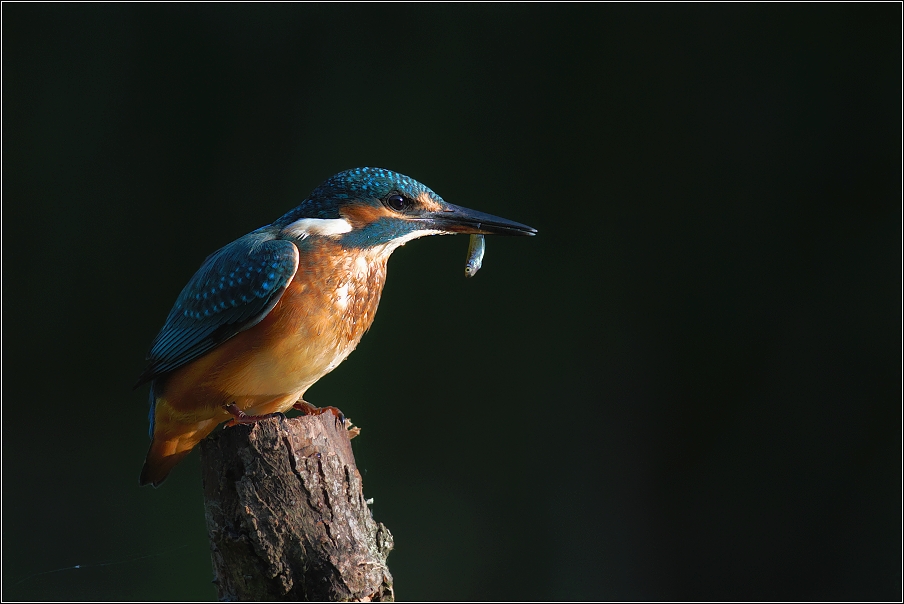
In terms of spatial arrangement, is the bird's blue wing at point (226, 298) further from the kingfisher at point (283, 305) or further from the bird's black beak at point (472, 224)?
the bird's black beak at point (472, 224)

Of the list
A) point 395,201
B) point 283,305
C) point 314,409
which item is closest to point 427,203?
point 395,201

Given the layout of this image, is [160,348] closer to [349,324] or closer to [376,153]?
[349,324]

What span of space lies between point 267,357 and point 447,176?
210 cm

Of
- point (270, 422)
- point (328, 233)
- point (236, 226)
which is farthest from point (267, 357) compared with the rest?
point (236, 226)

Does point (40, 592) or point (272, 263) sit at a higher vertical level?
point (272, 263)

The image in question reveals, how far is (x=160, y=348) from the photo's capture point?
187 centimetres

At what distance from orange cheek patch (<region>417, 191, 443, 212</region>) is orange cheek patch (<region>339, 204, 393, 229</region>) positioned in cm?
8

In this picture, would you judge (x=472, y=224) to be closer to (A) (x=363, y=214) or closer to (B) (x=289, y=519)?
(A) (x=363, y=214)

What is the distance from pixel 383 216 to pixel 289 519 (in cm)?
71

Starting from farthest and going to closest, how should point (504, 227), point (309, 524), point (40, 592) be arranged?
point (40, 592), point (504, 227), point (309, 524)

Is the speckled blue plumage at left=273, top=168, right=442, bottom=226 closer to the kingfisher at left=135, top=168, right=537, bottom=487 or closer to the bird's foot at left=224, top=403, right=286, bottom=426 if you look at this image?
the kingfisher at left=135, top=168, right=537, bottom=487

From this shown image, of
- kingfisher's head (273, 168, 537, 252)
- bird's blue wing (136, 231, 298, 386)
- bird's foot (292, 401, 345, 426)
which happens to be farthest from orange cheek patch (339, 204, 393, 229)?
bird's foot (292, 401, 345, 426)

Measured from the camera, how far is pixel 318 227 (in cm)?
182

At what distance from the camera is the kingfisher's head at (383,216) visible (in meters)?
1.82
